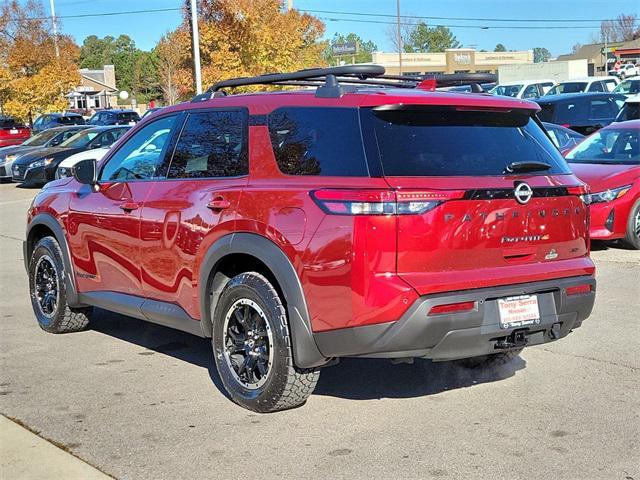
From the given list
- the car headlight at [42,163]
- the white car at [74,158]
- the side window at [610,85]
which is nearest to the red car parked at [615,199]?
the white car at [74,158]

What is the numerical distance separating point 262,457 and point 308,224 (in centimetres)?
121

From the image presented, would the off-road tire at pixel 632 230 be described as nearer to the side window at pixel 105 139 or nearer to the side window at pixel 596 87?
the side window at pixel 105 139

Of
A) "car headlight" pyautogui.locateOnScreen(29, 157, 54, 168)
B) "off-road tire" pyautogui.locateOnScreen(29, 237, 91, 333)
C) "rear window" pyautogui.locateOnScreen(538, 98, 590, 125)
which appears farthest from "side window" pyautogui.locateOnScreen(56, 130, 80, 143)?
"off-road tire" pyautogui.locateOnScreen(29, 237, 91, 333)

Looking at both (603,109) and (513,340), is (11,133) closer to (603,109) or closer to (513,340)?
(603,109)

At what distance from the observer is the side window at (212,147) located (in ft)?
16.7

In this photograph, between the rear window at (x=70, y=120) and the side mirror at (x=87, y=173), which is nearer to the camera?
the side mirror at (x=87, y=173)

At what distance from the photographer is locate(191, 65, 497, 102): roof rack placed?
186 inches

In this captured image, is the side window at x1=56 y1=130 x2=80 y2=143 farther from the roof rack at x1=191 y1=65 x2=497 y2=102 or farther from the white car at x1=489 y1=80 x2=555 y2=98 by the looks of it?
the roof rack at x1=191 y1=65 x2=497 y2=102

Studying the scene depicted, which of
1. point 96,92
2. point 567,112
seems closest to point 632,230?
point 567,112

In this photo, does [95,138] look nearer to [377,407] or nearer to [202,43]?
[202,43]

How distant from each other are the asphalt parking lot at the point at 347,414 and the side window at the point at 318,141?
1.43m

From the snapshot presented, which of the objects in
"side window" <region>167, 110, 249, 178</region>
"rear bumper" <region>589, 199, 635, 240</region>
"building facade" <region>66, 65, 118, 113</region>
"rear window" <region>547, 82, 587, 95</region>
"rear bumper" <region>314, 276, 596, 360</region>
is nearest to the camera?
"rear bumper" <region>314, 276, 596, 360</region>

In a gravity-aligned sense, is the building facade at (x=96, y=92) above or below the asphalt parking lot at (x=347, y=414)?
above

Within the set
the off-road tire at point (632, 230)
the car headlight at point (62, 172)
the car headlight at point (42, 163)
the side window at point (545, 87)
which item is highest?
the side window at point (545, 87)
